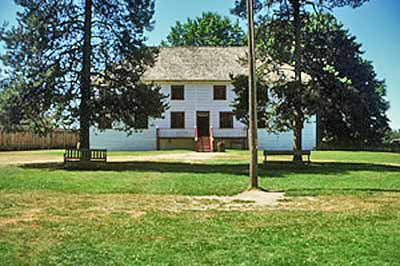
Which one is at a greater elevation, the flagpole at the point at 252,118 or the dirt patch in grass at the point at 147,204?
the flagpole at the point at 252,118

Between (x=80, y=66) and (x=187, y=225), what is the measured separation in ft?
56.7

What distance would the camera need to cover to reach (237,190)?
1387 cm

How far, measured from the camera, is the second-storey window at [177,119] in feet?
140

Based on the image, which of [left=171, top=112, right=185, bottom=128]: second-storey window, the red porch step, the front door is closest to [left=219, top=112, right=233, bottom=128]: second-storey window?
the front door

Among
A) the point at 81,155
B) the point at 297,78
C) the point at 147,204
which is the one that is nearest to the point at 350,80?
the point at 297,78

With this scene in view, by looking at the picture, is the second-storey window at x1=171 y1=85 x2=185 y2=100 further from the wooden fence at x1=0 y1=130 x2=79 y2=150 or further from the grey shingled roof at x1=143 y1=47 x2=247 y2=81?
the wooden fence at x1=0 y1=130 x2=79 y2=150

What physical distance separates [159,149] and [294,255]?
35.3m

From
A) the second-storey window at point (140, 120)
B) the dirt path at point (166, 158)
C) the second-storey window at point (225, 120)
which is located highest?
the second-storey window at point (225, 120)

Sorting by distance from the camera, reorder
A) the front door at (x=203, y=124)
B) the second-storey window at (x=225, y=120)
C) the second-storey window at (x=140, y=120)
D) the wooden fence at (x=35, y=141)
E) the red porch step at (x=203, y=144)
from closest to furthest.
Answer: the second-storey window at (x=140, y=120) < the red porch step at (x=203, y=144) < the wooden fence at (x=35, y=141) < the second-storey window at (x=225, y=120) < the front door at (x=203, y=124)

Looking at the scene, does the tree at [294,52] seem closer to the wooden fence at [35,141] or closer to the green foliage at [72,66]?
the green foliage at [72,66]

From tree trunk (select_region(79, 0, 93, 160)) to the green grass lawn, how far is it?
8.04 metres

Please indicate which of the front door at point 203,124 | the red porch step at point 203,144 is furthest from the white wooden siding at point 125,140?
the red porch step at point 203,144

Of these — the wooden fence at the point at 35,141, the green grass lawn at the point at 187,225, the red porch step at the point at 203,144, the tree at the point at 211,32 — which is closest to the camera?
the green grass lawn at the point at 187,225

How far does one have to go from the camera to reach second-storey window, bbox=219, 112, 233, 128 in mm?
42688
